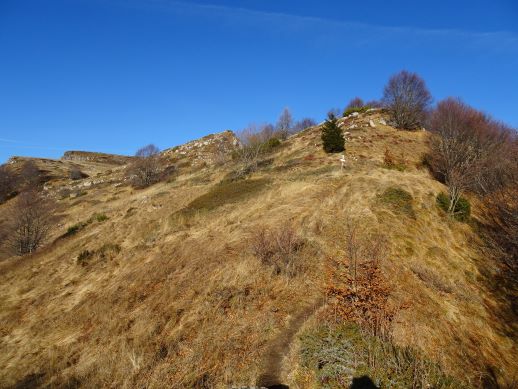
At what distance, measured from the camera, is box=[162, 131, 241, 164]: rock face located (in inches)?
2138

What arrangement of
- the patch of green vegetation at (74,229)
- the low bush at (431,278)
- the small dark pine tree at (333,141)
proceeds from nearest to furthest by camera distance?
the low bush at (431,278), the patch of green vegetation at (74,229), the small dark pine tree at (333,141)

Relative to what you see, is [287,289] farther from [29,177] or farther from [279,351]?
[29,177]

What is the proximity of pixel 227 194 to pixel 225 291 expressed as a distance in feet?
44.1

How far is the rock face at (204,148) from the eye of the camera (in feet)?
178

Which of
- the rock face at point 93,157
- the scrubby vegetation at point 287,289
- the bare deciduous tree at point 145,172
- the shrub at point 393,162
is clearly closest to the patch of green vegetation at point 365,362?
the scrubby vegetation at point 287,289

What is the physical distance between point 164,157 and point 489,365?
57953mm

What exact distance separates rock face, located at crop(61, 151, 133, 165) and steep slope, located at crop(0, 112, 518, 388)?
301 feet

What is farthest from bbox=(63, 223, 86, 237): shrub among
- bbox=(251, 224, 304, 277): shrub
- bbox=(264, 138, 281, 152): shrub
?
bbox=(251, 224, 304, 277): shrub

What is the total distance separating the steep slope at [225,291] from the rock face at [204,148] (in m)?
30.4

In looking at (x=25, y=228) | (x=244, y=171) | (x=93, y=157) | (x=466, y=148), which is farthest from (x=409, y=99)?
(x=93, y=157)

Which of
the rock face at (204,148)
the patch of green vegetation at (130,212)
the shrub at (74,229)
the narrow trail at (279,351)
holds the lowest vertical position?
the narrow trail at (279,351)

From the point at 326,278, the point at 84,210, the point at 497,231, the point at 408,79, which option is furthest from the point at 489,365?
the point at 84,210

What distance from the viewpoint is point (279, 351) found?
8250mm

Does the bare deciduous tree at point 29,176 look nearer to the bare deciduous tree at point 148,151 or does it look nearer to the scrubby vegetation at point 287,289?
the bare deciduous tree at point 148,151
